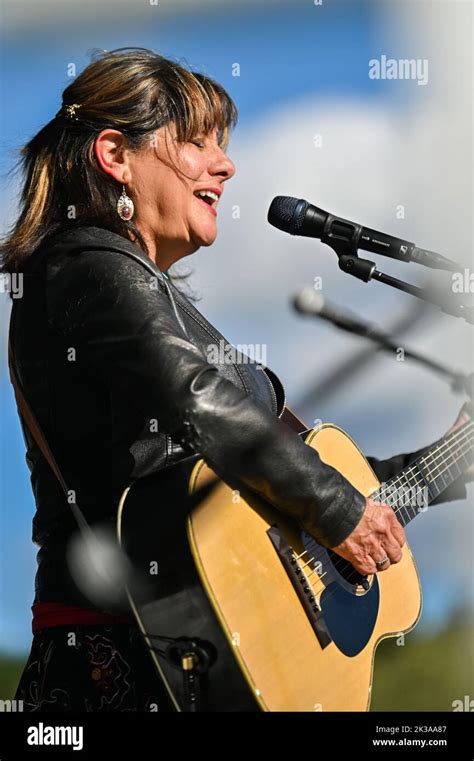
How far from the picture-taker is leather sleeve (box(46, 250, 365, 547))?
69.1 inches

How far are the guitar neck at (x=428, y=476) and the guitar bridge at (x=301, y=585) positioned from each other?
516 mm

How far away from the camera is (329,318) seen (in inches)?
97.3

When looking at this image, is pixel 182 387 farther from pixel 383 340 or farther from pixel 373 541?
pixel 383 340

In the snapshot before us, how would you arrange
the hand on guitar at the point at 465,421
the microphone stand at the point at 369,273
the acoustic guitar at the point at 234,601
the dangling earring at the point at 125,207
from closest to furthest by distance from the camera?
the acoustic guitar at the point at 234,601, the dangling earring at the point at 125,207, the microphone stand at the point at 369,273, the hand on guitar at the point at 465,421

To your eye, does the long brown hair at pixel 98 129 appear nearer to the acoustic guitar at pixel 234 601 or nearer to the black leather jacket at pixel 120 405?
A: the black leather jacket at pixel 120 405

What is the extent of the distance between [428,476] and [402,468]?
0.08 meters

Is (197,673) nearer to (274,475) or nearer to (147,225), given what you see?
(274,475)

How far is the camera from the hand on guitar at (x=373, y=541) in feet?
6.42

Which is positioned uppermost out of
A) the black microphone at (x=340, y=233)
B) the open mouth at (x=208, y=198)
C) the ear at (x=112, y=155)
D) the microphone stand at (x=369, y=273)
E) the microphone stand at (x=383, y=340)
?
the ear at (x=112, y=155)

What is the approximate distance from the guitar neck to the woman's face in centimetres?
83

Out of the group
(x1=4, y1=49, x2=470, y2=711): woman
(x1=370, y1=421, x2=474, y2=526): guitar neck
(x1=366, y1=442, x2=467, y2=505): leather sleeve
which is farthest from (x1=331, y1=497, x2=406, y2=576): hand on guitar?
(x1=366, y1=442, x2=467, y2=505): leather sleeve

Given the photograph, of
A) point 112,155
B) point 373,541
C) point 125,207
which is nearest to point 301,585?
point 373,541

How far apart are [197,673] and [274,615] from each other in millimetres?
211

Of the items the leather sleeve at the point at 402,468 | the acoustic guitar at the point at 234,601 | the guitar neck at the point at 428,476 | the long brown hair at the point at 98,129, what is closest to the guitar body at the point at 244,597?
the acoustic guitar at the point at 234,601
